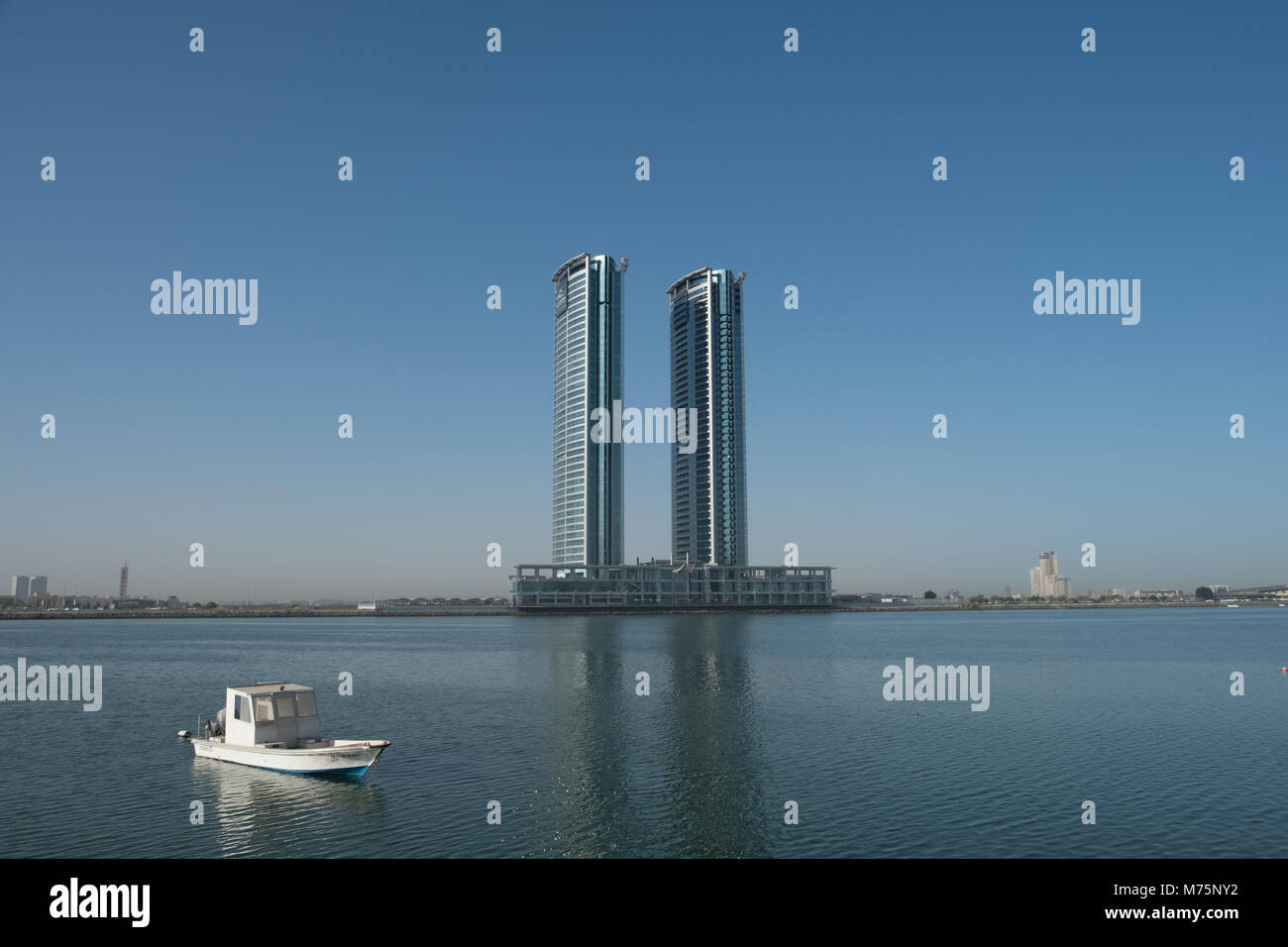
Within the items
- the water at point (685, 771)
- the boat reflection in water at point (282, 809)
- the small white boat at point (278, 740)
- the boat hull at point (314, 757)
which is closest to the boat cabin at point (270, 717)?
the small white boat at point (278, 740)

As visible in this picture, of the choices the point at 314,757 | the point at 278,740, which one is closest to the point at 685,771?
the point at 314,757

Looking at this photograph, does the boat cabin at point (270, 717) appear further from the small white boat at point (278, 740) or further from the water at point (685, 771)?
the water at point (685, 771)

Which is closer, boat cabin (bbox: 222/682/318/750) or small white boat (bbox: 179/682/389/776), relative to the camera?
small white boat (bbox: 179/682/389/776)

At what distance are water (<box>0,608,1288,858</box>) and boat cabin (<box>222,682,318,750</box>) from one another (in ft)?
7.01

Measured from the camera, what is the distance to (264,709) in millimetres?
46781

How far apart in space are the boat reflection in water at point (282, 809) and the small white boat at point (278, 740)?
2.22ft

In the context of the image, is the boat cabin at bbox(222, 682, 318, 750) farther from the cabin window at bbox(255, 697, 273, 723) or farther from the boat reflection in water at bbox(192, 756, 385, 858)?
the boat reflection in water at bbox(192, 756, 385, 858)

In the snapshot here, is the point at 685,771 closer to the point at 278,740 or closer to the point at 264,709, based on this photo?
the point at 278,740

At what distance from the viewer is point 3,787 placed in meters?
42.2

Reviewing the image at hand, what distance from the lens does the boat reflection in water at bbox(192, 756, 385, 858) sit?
3312 centimetres

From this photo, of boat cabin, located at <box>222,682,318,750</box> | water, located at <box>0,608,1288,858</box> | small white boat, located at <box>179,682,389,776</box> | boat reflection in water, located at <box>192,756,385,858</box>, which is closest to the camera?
boat reflection in water, located at <box>192,756,385,858</box>

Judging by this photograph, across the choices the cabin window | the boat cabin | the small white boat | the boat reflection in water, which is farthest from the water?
the cabin window

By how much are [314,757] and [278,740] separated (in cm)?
484

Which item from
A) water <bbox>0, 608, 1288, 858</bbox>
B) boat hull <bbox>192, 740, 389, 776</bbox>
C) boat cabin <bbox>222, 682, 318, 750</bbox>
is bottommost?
water <bbox>0, 608, 1288, 858</bbox>
